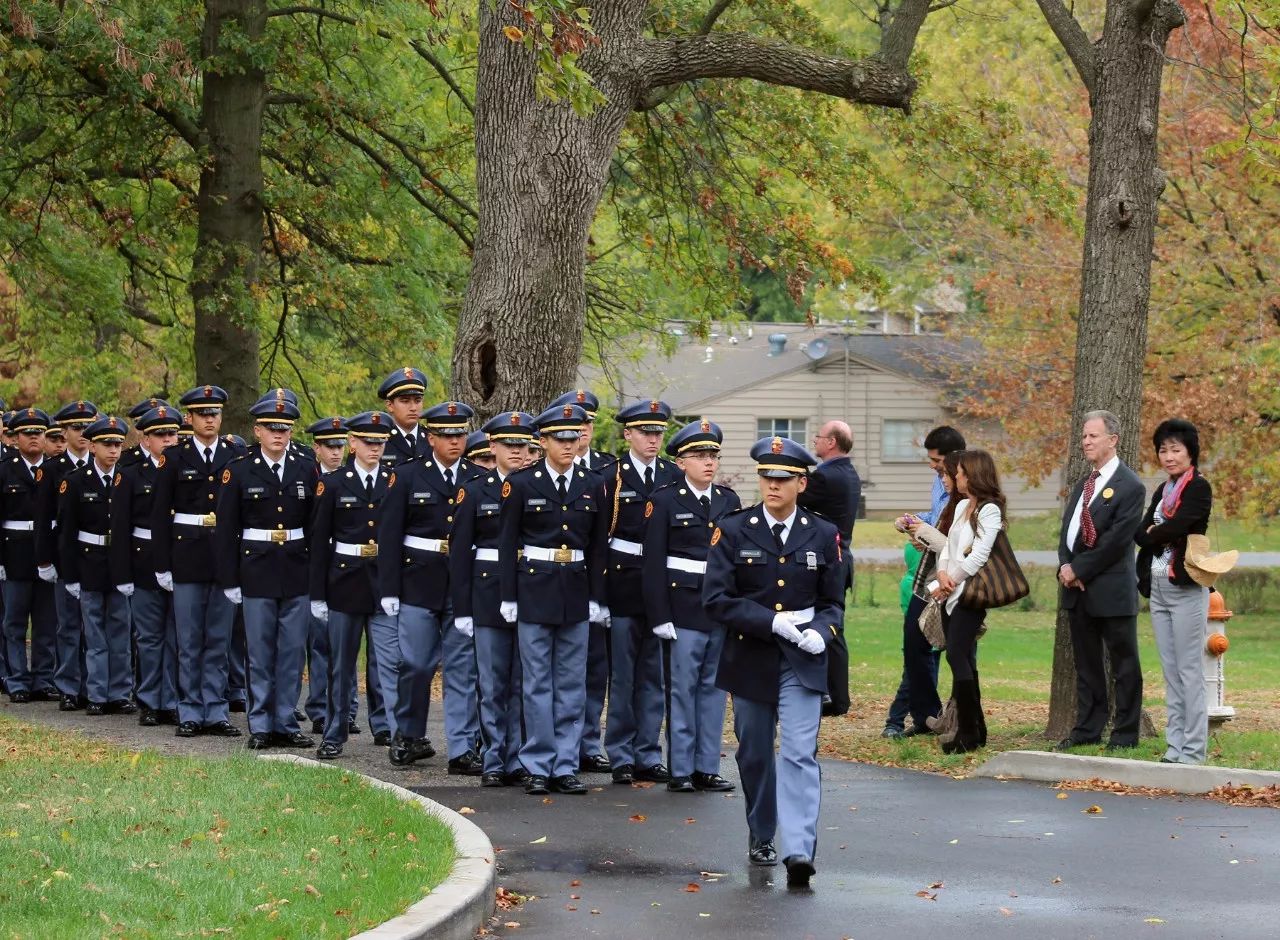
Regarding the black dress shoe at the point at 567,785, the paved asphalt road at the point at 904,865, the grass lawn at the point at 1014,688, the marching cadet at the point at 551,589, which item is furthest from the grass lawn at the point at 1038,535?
the paved asphalt road at the point at 904,865

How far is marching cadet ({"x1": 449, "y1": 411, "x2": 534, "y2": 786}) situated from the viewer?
37.7 feet

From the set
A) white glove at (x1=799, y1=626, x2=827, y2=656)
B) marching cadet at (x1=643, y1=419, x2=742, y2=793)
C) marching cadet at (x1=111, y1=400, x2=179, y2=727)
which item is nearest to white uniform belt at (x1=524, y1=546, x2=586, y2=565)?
marching cadet at (x1=643, y1=419, x2=742, y2=793)

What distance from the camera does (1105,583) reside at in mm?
11859

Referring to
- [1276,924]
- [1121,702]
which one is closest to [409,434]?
[1121,702]

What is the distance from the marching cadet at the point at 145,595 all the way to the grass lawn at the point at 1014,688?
491cm

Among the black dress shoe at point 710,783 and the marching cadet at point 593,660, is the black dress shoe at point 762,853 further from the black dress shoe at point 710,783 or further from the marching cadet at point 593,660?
the marching cadet at point 593,660

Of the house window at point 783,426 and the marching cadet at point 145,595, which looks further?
the house window at point 783,426

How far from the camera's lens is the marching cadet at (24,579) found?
53.4 ft

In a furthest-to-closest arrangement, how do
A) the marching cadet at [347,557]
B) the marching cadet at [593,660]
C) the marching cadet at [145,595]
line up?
the marching cadet at [145,595]
the marching cadet at [347,557]
the marching cadet at [593,660]

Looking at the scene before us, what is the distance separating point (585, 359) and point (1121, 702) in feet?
45.3

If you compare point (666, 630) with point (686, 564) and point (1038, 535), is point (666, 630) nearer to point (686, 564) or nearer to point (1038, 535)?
point (686, 564)

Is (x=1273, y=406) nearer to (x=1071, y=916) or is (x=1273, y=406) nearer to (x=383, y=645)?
(x=383, y=645)

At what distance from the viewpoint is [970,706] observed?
12.4m

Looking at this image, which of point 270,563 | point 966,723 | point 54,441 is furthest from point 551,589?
point 54,441
